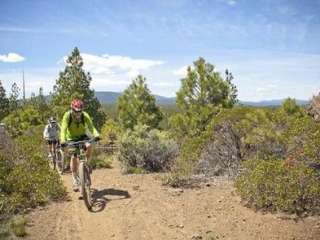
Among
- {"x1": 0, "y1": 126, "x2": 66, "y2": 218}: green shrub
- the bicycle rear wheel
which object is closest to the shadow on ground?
the bicycle rear wheel

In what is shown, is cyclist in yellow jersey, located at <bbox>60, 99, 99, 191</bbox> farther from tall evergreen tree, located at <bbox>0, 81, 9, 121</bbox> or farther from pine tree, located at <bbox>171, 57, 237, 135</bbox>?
tall evergreen tree, located at <bbox>0, 81, 9, 121</bbox>

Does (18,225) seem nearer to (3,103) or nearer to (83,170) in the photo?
(83,170)

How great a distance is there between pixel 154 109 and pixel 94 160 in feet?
73.3

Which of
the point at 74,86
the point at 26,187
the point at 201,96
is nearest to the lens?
the point at 26,187

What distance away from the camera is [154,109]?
39.4 metres

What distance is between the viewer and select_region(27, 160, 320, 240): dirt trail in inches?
316

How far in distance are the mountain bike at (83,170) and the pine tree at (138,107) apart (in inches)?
1118

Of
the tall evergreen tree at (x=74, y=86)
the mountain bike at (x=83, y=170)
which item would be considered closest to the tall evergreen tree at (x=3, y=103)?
the tall evergreen tree at (x=74, y=86)

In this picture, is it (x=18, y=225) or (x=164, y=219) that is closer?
(x=18, y=225)

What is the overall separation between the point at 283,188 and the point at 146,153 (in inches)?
277

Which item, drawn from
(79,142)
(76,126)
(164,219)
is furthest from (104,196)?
(164,219)

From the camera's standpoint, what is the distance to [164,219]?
29.0 feet

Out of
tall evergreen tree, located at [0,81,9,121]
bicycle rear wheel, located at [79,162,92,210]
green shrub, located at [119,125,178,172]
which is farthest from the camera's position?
tall evergreen tree, located at [0,81,9,121]

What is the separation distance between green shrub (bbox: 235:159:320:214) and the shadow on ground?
111 inches
